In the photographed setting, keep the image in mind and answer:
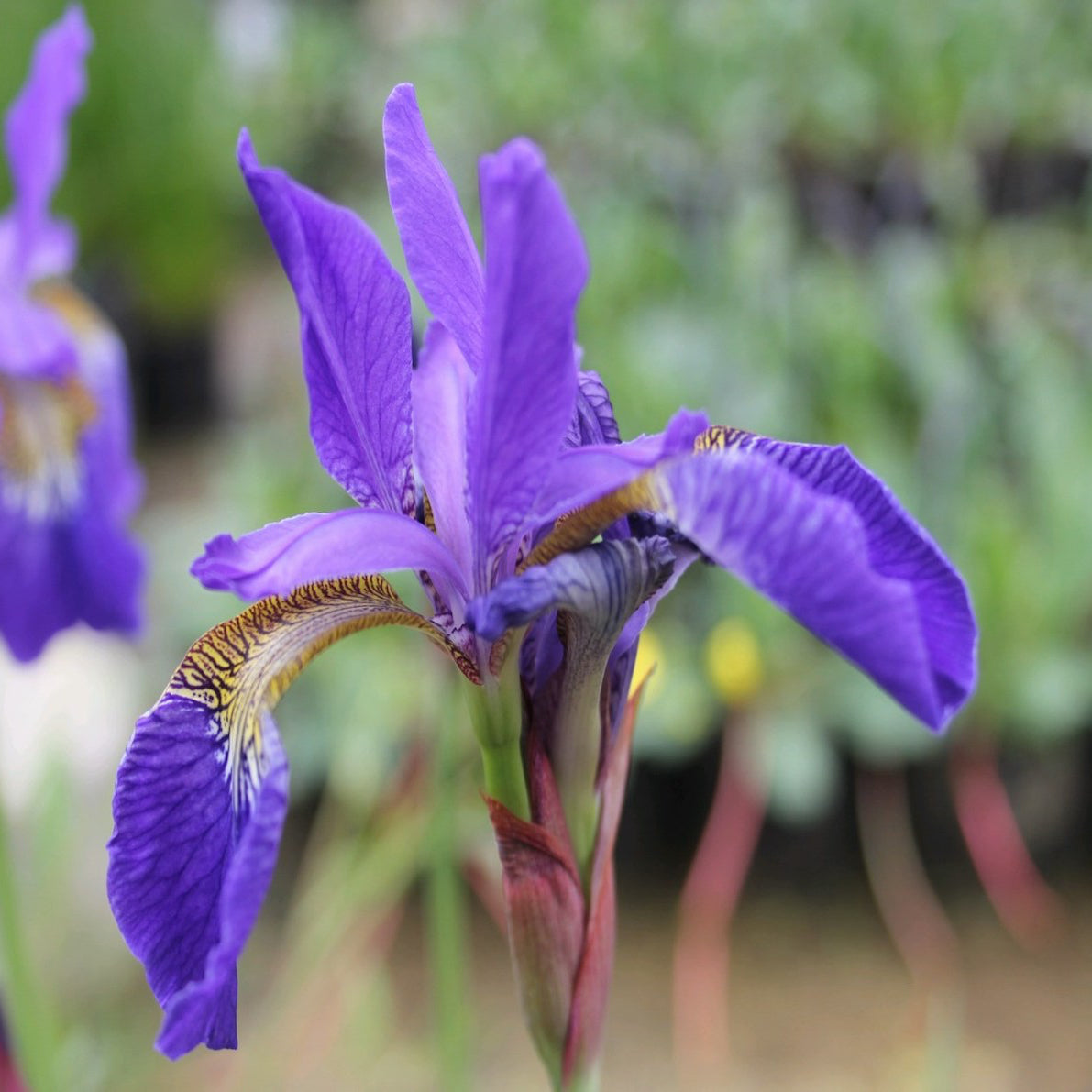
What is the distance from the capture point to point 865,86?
2.03 m

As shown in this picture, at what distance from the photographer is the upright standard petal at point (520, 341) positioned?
367 millimetres

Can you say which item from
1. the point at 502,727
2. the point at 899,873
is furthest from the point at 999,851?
the point at 502,727

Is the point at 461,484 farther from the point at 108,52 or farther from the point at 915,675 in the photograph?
the point at 108,52

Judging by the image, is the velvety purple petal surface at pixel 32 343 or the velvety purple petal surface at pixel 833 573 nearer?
the velvety purple petal surface at pixel 833 573

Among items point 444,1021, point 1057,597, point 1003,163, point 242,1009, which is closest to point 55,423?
point 444,1021

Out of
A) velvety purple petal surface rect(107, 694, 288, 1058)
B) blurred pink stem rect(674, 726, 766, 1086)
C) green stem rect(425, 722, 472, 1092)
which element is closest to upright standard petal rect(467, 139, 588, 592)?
velvety purple petal surface rect(107, 694, 288, 1058)

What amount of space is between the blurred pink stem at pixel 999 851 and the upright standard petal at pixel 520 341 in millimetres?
1142

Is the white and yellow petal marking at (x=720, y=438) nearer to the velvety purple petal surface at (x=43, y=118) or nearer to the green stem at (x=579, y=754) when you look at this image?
the green stem at (x=579, y=754)

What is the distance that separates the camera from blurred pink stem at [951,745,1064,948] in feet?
4.71

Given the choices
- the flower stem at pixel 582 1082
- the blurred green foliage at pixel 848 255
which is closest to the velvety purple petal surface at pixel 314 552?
the flower stem at pixel 582 1082

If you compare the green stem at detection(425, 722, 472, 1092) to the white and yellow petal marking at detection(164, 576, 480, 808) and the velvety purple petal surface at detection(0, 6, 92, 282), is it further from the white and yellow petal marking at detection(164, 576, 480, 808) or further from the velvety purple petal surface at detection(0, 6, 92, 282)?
the velvety purple petal surface at detection(0, 6, 92, 282)

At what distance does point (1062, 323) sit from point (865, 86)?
19.9 inches

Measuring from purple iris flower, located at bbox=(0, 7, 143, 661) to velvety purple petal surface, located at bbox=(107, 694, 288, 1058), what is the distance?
1.27 feet

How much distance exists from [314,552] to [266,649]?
0.05 meters
